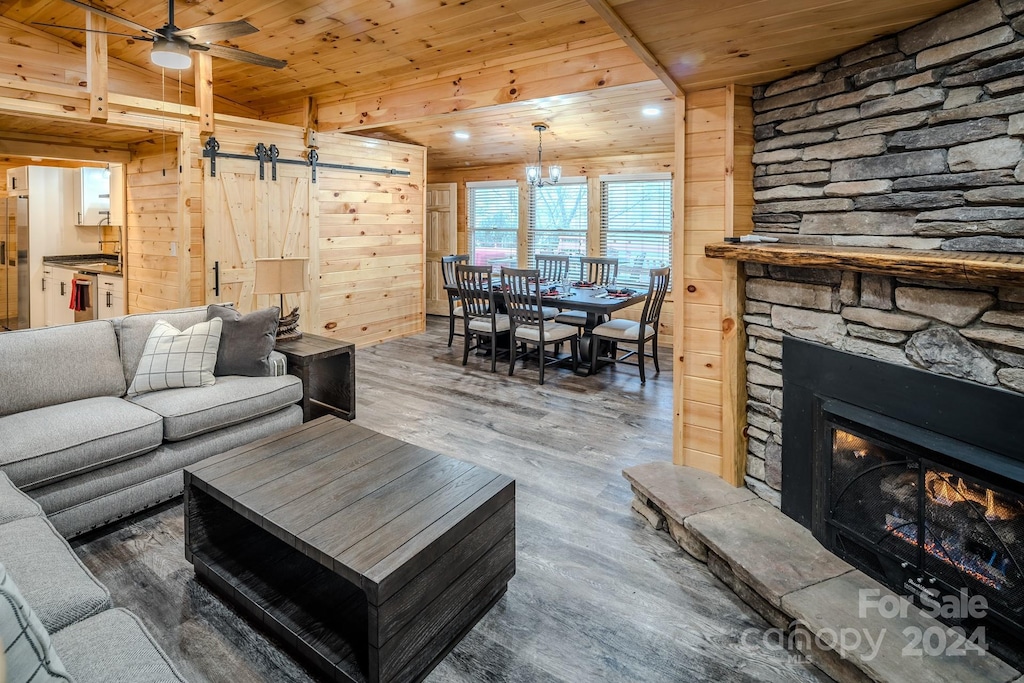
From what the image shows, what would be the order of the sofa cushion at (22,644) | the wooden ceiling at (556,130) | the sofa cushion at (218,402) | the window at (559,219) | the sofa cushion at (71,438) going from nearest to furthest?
the sofa cushion at (22,644), the sofa cushion at (71,438), the sofa cushion at (218,402), the wooden ceiling at (556,130), the window at (559,219)

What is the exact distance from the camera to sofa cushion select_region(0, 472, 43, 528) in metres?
1.83

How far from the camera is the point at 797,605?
1.90m

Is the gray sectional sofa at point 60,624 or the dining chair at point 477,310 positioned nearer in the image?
the gray sectional sofa at point 60,624

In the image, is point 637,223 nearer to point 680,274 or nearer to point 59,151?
point 680,274

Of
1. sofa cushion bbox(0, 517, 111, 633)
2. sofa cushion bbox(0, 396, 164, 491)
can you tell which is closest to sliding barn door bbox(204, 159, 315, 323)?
sofa cushion bbox(0, 396, 164, 491)

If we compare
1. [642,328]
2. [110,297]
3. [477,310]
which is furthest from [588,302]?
[110,297]

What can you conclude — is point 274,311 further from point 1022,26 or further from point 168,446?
point 1022,26

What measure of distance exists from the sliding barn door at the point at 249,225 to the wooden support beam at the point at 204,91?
13.6 inches

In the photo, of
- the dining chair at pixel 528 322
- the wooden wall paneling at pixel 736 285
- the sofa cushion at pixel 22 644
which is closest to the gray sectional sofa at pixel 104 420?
the sofa cushion at pixel 22 644

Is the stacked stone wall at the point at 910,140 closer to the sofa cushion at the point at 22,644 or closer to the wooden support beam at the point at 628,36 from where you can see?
the wooden support beam at the point at 628,36

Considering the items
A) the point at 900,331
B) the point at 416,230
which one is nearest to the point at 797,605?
the point at 900,331

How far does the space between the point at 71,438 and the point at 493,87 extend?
12.7 ft

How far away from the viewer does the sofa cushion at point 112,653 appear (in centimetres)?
119

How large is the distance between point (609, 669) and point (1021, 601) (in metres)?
1.24
